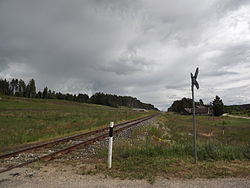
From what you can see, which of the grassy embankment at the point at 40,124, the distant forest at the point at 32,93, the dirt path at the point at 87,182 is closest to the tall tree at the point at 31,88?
the distant forest at the point at 32,93

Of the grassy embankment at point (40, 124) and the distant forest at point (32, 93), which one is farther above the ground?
the distant forest at point (32, 93)

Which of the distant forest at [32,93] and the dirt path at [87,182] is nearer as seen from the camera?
the dirt path at [87,182]

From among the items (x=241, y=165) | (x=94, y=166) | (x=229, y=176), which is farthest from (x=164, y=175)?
(x=241, y=165)

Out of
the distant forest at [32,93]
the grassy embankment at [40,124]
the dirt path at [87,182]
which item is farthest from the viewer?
the distant forest at [32,93]

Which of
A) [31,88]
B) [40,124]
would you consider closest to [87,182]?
[40,124]

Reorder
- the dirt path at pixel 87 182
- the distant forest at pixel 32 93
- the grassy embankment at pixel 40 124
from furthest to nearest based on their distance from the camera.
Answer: the distant forest at pixel 32 93
the grassy embankment at pixel 40 124
the dirt path at pixel 87 182

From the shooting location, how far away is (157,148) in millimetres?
6926

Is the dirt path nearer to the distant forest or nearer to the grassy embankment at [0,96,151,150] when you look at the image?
the grassy embankment at [0,96,151,150]

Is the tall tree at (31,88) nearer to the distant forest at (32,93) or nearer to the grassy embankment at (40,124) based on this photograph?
the distant forest at (32,93)

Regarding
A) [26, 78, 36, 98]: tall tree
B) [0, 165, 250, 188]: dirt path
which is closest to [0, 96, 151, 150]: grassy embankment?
[0, 165, 250, 188]: dirt path

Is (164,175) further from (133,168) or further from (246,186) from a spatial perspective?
(246,186)

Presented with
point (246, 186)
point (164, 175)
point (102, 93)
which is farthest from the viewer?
point (102, 93)

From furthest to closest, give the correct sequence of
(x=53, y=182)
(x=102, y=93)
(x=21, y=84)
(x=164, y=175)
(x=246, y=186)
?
(x=102, y=93)
(x=21, y=84)
(x=164, y=175)
(x=53, y=182)
(x=246, y=186)

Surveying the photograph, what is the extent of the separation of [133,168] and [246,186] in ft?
8.40
